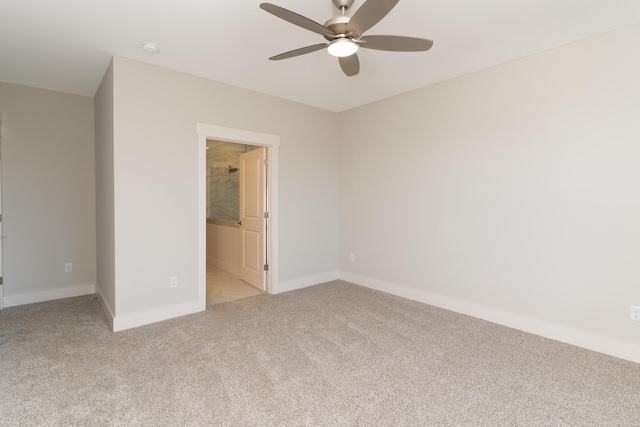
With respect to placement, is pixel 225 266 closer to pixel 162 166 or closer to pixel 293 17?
pixel 162 166

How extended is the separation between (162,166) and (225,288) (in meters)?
2.00

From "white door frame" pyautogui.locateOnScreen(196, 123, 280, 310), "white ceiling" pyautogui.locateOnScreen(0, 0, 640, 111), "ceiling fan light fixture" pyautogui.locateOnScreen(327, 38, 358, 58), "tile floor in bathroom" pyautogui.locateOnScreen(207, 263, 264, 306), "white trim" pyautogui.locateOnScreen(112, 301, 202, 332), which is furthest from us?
"tile floor in bathroom" pyautogui.locateOnScreen(207, 263, 264, 306)

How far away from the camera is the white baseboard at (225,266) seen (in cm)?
518

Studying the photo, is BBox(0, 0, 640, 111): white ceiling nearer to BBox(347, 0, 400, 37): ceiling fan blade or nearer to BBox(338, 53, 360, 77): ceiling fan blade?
BBox(338, 53, 360, 77): ceiling fan blade

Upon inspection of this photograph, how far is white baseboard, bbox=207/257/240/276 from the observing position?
17.0ft

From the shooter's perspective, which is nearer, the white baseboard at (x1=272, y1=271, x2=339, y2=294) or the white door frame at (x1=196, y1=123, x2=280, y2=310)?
the white door frame at (x1=196, y1=123, x2=280, y2=310)

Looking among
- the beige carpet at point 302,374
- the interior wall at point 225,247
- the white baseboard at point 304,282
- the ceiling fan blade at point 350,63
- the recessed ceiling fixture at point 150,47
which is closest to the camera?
the beige carpet at point 302,374

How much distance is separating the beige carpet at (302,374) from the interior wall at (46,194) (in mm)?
724

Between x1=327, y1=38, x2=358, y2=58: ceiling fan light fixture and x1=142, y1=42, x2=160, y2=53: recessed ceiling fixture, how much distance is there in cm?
173

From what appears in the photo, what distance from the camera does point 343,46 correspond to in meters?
1.97

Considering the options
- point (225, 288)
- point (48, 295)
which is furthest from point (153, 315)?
point (48, 295)

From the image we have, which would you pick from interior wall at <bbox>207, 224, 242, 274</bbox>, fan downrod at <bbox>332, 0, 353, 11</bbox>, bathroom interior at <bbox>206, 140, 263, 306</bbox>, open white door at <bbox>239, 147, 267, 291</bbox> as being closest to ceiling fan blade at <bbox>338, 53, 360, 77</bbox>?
fan downrod at <bbox>332, 0, 353, 11</bbox>

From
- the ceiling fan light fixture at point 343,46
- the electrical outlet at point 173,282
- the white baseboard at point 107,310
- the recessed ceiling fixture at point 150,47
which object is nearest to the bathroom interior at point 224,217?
the electrical outlet at point 173,282

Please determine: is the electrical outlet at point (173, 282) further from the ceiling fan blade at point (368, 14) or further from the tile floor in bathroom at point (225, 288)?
the ceiling fan blade at point (368, 14)
